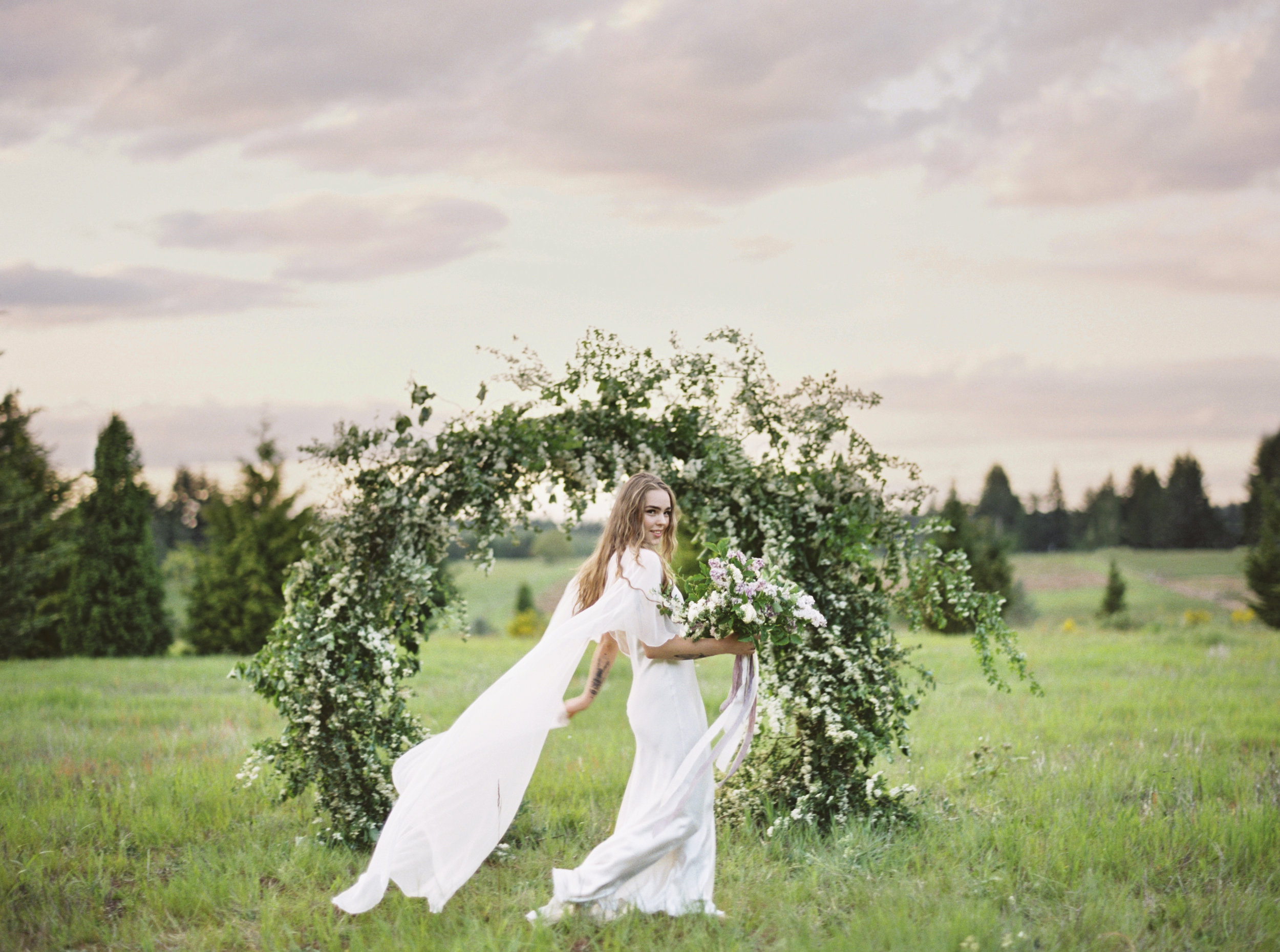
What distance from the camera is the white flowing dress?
17.8 ft

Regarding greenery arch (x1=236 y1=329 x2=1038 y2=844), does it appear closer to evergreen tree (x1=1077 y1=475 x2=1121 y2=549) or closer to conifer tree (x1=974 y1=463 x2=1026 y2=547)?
evergreen tree (x1=1077 y1=475 x2=1121 y2=549)

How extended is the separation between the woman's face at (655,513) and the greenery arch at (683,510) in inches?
56.8

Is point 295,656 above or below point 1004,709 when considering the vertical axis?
above

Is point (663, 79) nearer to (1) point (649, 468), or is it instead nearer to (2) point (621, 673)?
(1) point (649, 468)

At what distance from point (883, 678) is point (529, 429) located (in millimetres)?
3362

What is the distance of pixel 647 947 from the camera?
503 centimetres

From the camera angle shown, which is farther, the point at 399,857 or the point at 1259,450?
the point at 1259,450

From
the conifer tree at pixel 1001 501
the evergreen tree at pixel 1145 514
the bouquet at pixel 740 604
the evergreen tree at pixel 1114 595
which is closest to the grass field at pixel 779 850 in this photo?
the bouquet at pixel 740 604

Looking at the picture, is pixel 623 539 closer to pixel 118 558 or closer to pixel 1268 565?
pixel 118 558

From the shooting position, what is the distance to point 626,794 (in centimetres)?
563

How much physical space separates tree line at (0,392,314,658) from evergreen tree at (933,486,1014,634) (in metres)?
20.4

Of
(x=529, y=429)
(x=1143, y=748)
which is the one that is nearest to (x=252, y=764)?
(x=529, y=429)

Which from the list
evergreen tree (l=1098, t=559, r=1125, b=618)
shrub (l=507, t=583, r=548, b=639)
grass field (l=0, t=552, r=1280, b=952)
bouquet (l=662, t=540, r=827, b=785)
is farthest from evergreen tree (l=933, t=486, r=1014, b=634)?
bouquet (l=662, t=540, r=827, b=785)

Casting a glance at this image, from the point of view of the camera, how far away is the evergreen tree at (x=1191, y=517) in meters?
83.9
